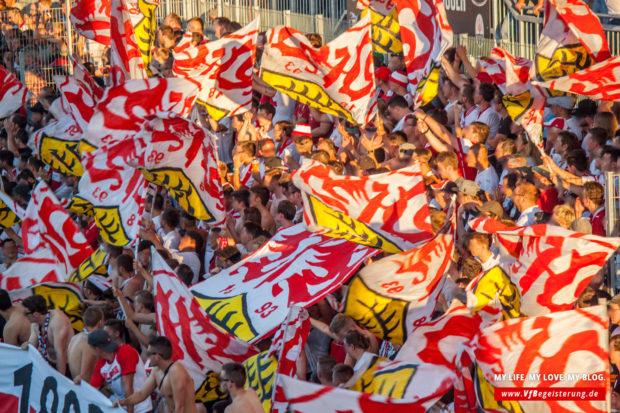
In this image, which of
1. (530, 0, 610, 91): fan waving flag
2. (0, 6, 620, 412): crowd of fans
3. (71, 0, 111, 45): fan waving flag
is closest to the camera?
(0, 6, 620, 412): crowd of fans

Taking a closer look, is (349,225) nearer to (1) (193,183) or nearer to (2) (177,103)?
(1) (193,183)

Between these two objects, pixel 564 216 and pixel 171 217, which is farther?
pixel 171 217

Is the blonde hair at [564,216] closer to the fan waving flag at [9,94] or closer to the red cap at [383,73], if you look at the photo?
the red cap at [383,73]

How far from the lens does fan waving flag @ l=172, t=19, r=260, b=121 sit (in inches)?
543

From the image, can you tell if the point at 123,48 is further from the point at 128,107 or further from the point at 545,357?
the point at 545,357

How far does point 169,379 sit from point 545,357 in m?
2.99

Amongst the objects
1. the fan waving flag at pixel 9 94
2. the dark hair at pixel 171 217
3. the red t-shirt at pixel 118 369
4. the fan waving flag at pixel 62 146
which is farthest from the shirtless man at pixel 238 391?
the fan waving flag at pixel 9 94

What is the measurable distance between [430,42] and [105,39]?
5.02 meters

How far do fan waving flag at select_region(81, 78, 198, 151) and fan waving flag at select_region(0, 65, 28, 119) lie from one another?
12.0 ft

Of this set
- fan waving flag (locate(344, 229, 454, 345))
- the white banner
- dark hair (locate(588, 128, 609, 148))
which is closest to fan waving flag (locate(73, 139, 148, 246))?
the white banner

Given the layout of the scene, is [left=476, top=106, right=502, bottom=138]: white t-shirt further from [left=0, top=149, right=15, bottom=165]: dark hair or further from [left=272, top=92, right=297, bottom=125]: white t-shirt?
[left=0, top=149, right=15, bottom=165]: dark hair

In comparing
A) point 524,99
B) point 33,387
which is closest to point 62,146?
point 33,387

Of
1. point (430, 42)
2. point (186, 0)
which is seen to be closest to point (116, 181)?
point (430, 42)

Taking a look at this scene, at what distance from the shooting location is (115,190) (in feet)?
41.5
